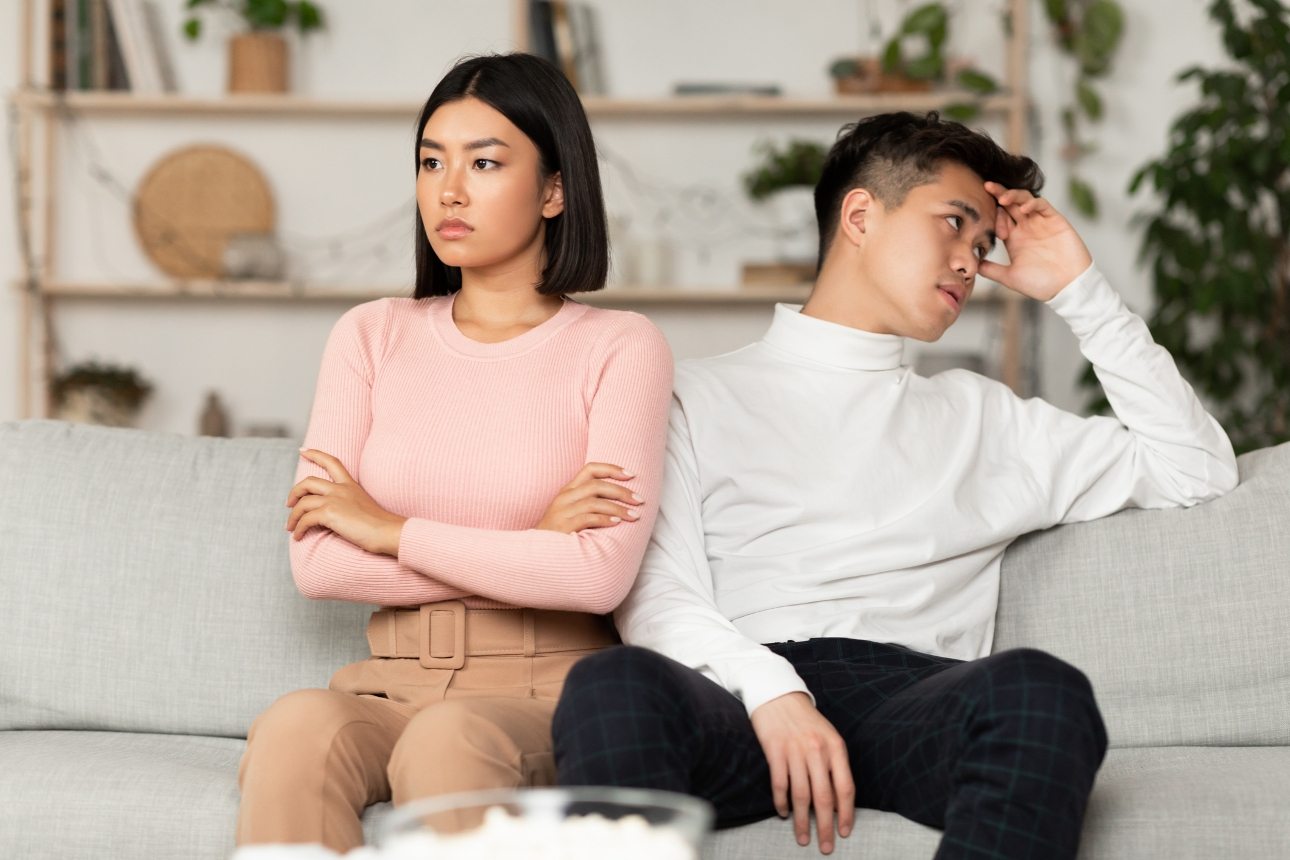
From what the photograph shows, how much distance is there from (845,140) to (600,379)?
1.93ft

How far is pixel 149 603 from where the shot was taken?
6.22 feet

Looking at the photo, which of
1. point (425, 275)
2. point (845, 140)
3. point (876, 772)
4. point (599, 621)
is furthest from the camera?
point (845, 140)

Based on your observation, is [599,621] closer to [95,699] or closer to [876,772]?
[876,772]

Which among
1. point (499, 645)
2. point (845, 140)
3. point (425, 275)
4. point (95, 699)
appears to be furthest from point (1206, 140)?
point (95, 699)

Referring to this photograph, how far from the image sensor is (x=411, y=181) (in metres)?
3.99

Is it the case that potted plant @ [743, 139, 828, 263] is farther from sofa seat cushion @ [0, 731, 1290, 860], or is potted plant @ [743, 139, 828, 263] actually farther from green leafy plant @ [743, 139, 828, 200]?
sofa seat cushion @ [0, 731, 1290, 860]

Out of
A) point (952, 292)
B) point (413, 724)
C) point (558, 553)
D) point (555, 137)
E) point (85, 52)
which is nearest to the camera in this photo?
point (413, 724)

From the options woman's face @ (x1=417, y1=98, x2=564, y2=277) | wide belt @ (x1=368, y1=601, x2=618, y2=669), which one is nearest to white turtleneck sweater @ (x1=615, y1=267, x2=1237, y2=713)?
wide belt @ (x1=368, y1=601, x2=618, y2=669)

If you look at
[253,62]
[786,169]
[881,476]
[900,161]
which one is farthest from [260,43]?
[881,476]

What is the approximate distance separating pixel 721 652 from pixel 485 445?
37 cm

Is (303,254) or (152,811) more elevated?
(303,254)

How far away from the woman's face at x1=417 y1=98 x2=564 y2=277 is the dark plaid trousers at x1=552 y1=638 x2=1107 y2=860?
1.94ft

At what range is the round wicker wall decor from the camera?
3928 millimetres

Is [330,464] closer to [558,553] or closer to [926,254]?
[558,553]
